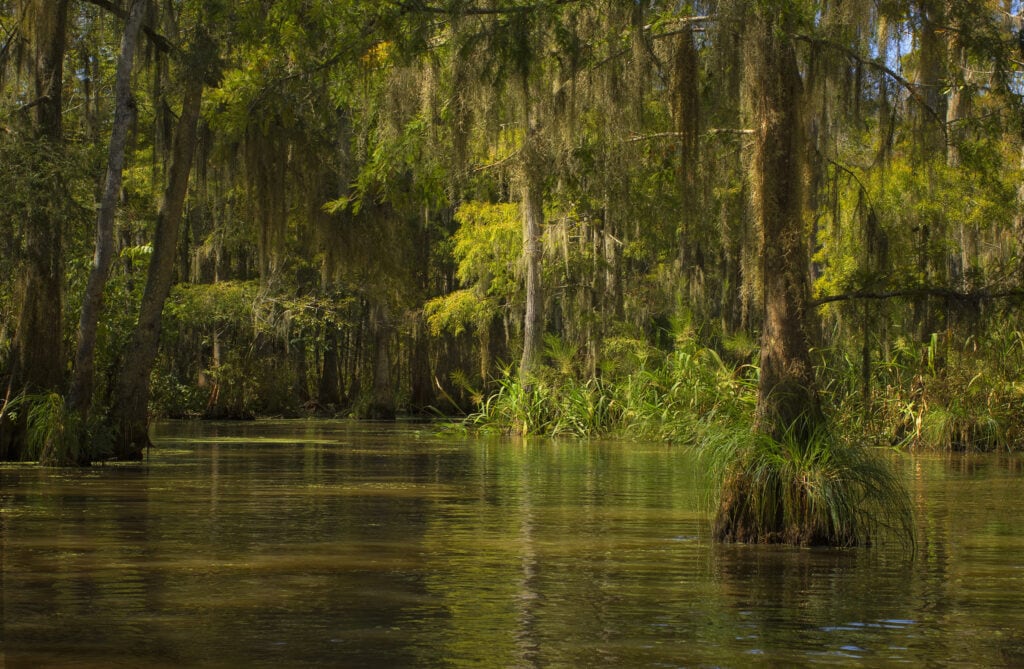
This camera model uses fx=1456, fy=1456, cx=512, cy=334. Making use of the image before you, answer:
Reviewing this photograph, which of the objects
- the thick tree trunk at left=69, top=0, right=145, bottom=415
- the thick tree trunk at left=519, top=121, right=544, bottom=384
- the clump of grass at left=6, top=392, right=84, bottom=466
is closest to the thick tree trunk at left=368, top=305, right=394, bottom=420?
the thick tree trunk at left=519, top=121, right=544, bottom=384

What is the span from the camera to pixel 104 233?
1755cm

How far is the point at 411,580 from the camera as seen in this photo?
8266 millimetres

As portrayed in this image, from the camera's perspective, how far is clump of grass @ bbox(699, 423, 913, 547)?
932cm

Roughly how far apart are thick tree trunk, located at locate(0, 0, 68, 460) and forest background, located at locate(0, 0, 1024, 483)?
0.11ft

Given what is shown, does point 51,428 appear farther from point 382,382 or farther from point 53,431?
point 382,382

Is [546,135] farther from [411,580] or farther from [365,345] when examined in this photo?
[365,345]

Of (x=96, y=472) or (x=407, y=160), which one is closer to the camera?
(x=407, y=160)

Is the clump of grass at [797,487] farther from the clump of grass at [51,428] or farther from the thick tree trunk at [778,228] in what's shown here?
the clump of grass at [51,428]

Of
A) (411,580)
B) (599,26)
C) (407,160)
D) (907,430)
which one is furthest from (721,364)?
(411,580)

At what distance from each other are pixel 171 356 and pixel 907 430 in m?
22.1

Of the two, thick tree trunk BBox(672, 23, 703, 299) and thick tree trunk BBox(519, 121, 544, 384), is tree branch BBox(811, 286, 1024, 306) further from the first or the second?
thick tree trunk BBox(519, 121, 544, 384)

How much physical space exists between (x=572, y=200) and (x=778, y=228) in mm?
11082

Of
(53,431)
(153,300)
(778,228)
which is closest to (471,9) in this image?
(778,228)

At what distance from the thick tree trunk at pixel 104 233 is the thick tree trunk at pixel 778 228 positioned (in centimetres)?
974
